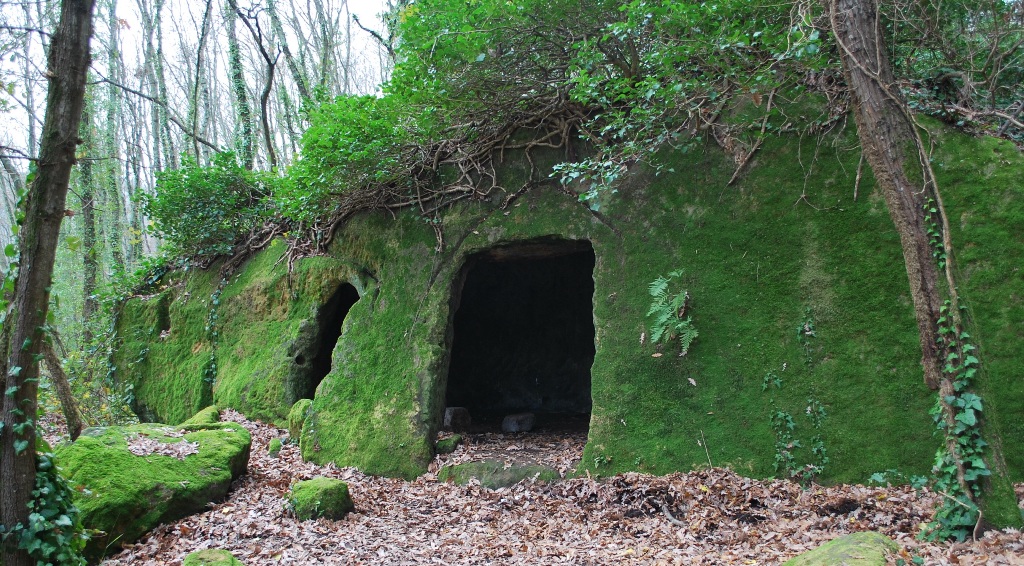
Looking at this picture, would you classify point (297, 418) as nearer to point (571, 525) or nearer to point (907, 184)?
point (571, 525)

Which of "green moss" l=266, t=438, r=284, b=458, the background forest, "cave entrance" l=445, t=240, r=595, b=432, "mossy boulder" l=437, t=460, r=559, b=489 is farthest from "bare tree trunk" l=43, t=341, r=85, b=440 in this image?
"cave entrance" l=445, t=240, r=595, b=432

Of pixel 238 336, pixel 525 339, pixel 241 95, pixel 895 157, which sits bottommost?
pixel 525 339

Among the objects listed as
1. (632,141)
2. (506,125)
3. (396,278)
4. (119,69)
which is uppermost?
(119,69)

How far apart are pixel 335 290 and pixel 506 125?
4069 millimetres

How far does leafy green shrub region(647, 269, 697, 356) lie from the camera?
6.46m

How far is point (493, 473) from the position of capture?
22.9 ft

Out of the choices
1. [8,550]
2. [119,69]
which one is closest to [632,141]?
[8,550]

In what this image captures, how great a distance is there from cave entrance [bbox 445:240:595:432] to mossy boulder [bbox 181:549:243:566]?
310 inches

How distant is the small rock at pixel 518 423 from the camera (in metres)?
9.99

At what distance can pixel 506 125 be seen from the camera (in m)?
8.40

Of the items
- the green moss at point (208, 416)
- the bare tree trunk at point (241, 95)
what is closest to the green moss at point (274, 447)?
the green moss at point (208, 416)

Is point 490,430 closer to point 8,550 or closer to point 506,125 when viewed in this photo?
point 506,125

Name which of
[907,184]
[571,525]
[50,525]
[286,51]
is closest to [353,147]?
[50,525]

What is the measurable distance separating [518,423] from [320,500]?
4.70 m
